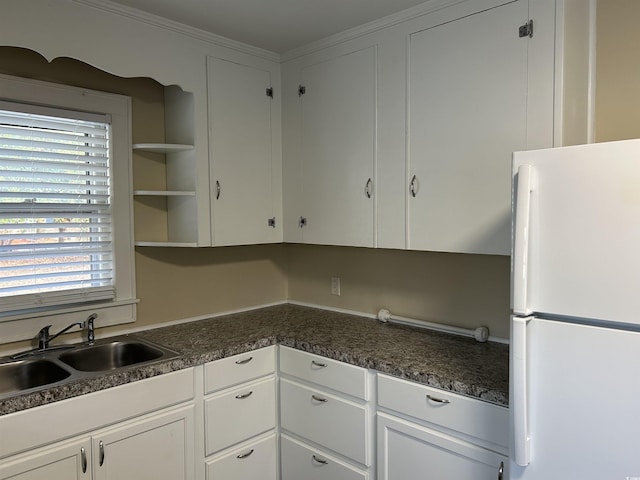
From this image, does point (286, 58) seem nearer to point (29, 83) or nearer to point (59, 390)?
point (29, 83)

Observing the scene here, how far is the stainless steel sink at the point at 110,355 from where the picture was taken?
7.14 ft

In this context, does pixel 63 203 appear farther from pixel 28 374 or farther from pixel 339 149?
pixel 339 149

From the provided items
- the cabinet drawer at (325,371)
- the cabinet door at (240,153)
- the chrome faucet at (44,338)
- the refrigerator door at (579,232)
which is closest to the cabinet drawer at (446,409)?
the cabinet drawer at (325,371)

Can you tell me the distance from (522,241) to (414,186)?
2.92 ft

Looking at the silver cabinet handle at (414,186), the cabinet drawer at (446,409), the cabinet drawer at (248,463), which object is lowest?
the cabinet drawer at (248,463)

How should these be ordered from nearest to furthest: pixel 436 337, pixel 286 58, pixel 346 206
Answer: pixel 436 337
pixel 346 206
pixel 286 58

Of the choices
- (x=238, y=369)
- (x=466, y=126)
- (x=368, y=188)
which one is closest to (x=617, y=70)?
(x=466, y=126)

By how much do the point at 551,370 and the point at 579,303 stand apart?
210 mm

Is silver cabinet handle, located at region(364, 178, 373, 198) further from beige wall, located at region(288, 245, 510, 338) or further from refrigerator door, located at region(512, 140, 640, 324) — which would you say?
refrigerator door, located at region(512, 140, 640, 324)

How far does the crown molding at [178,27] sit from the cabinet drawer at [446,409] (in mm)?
1835

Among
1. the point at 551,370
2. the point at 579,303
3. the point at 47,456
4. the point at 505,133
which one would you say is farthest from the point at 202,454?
the point at 505,133

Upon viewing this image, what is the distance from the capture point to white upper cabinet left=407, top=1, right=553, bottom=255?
6.17ft

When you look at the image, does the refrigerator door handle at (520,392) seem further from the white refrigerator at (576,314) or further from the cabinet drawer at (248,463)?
the cabinet drawer at (248,463)

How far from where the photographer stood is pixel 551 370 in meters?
1.34
